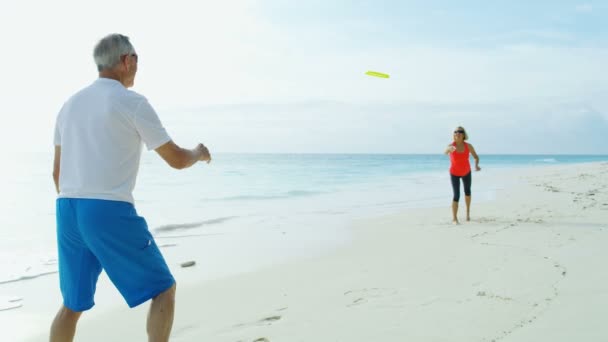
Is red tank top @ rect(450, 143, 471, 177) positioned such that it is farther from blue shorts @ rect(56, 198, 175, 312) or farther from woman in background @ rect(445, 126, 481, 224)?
blue shorts @ rect(56, 198, 175, 312)

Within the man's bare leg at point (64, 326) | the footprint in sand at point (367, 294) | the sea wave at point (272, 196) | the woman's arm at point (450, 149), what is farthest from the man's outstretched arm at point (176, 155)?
the sea wave at point (272, 196)

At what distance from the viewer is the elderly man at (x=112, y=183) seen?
7.91ft

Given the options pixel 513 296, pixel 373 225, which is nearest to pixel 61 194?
pixel 513 296

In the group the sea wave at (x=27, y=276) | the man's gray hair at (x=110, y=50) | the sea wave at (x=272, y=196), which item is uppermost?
the man's gray hair at (x=110, y=50)

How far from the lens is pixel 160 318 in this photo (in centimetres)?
247

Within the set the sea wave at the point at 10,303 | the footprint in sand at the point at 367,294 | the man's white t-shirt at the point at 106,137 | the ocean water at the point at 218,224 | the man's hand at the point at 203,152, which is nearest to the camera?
the man's white t-shirt at the point at 106,137

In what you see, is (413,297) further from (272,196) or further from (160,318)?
A: (272,196)

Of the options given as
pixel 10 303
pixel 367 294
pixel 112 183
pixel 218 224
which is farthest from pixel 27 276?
pixel 218 224

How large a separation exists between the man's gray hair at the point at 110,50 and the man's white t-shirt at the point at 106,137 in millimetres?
133

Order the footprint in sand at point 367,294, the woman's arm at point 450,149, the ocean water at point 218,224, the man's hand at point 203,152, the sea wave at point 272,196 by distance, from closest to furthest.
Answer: the man's hand at point 203,152 < the footprint in sand at point 367,294 < the ocean water at point 218,224 < the woman's arm at point 450,149 < the sea wave at point 272,196

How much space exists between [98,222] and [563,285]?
383cm

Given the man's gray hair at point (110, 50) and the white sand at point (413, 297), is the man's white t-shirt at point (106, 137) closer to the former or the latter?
the man's gray hair at point (110, 50)

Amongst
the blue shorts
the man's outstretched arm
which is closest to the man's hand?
the man's outstretched arm

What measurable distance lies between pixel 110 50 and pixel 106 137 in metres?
0.51
